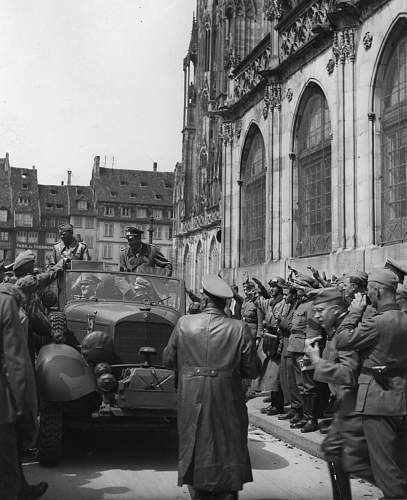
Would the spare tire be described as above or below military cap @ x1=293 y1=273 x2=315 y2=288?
below

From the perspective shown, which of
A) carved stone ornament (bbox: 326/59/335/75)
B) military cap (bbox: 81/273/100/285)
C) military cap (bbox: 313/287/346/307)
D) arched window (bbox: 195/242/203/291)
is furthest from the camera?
arched window (bbox: 195/242/203/291)

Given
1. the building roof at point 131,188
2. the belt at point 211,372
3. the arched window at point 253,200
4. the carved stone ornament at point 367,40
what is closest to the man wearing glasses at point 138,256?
the belt at point 211,372

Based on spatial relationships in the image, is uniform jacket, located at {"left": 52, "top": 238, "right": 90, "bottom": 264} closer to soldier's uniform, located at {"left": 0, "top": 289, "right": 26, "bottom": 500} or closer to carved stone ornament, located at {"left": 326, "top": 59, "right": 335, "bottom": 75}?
soldier's uniform, located at {"left": 0, "top": 289, "right": 26, "bottom": 500}

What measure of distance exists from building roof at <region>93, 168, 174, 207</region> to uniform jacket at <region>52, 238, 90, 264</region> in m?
78.4

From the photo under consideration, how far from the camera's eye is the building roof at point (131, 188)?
→ 8969cm

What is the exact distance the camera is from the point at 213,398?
206 inches

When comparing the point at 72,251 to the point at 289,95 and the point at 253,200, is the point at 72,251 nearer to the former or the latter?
the point at 289,95

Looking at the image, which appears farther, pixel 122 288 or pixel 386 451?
pixel 122 288

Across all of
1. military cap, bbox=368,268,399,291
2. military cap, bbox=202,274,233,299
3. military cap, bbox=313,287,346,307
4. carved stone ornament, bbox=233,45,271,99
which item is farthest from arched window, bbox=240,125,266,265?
military cap, bbox=368,268,399,291

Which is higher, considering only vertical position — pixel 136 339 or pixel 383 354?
pixel 383 354

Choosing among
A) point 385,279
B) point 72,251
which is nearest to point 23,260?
point 72,251

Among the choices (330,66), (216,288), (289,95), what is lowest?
(216,288)

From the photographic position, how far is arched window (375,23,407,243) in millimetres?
14516

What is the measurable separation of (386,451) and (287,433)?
453 centimetres
